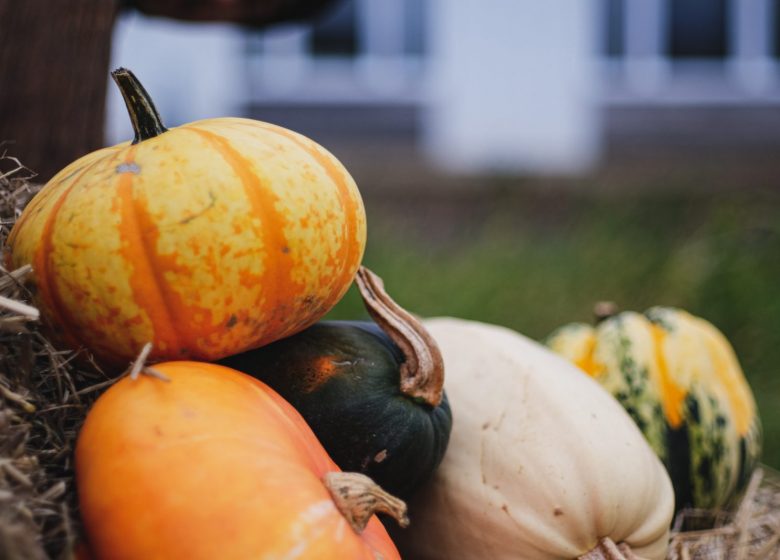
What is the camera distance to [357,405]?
3.54ft

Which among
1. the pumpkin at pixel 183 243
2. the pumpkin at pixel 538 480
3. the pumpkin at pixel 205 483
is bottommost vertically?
the pumpkin at pixel 538 480

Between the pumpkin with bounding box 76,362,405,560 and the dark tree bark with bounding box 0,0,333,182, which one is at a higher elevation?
the dark tree bark with bounding box 0,0,333,182

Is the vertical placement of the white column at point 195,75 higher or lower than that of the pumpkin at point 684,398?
higher

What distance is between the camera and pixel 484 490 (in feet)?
3.88

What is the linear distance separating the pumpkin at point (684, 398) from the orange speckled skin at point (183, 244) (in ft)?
2.66

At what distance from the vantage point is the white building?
733 centimetres

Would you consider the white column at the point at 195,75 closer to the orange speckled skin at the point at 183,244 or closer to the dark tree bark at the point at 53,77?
the dark tree bark at the point at 53,77

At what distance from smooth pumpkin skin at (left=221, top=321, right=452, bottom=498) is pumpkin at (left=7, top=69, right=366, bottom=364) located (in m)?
0.08

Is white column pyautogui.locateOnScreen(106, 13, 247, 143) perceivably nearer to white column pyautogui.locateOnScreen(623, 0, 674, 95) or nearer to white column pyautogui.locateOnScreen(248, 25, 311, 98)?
white column pyautogui.locateOnScreen(248, 25, 311, 98)

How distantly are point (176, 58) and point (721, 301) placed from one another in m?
5.46

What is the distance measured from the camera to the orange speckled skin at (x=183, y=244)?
934 millimetres

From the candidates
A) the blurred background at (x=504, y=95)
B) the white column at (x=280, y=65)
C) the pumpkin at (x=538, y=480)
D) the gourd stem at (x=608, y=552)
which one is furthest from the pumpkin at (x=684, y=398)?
the white column at (x=280, y=65)

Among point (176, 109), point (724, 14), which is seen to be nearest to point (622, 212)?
point (176, 109)

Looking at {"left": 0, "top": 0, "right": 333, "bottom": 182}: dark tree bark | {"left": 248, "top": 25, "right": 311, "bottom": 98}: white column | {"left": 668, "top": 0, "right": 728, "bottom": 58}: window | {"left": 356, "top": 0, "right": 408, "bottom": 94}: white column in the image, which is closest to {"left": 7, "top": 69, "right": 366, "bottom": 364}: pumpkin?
{"left": 0, "top": 0, "right": 333, "bottom": 182}: dark tree bark
